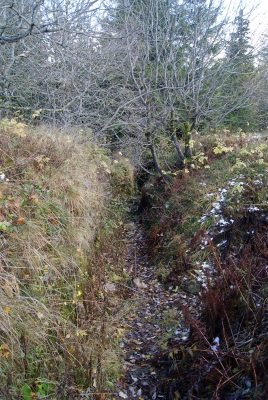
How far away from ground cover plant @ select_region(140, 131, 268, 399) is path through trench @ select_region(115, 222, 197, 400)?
0.38 feet

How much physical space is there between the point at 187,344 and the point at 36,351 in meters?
1.45

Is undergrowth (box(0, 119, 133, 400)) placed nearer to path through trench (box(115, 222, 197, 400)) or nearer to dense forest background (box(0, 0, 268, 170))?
path through trench (box(115, 222, 197, 400))

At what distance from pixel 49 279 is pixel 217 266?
200cm

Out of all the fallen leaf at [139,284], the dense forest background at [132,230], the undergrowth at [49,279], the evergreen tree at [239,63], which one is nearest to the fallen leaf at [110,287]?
the dense forest background at [132,230]

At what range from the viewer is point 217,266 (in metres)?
4.08

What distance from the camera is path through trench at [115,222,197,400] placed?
324 centimetres

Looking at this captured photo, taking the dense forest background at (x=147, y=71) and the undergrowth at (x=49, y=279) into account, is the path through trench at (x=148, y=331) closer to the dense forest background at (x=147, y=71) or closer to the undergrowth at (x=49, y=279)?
the undergrowth at (x=49, y=279)

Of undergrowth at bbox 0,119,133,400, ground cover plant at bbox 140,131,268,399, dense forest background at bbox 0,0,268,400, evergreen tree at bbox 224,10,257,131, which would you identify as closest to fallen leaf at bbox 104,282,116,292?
dense forest background at bbox 0,0,268,400

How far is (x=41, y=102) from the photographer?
753 cm

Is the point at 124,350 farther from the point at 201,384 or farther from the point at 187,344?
the point at 201,384

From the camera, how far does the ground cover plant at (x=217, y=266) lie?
284 centimetres

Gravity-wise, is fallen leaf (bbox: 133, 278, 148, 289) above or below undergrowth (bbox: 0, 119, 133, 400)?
below

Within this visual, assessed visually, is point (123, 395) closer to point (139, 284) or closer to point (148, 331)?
point (148, 331)

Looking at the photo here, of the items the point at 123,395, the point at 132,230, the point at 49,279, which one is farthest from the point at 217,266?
the point at 132,230
